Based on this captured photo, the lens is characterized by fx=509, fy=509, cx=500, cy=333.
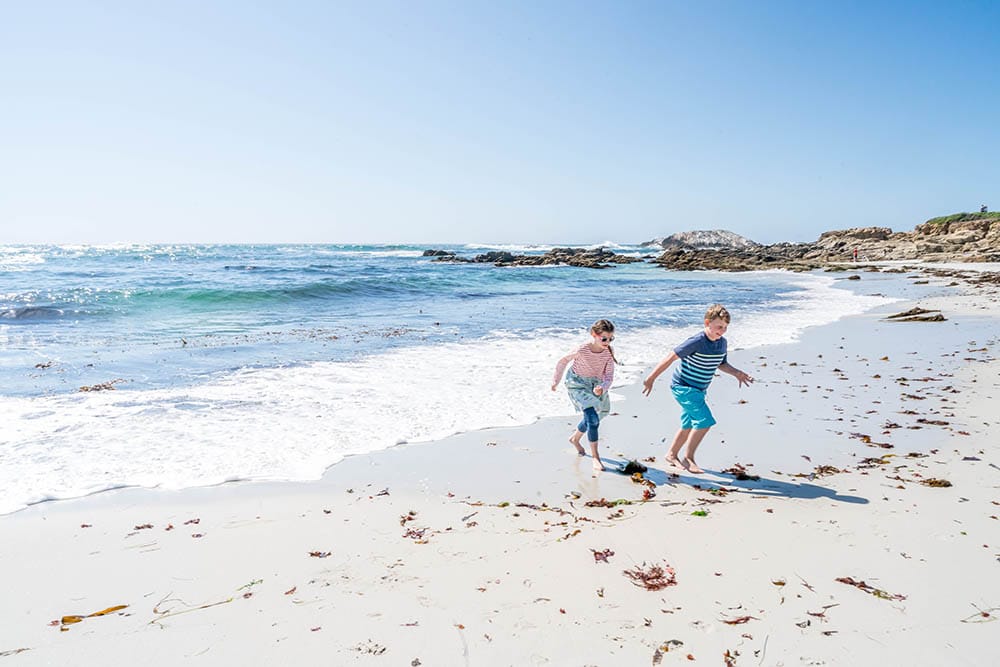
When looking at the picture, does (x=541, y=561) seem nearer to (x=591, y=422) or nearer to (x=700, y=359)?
(x=591, y=422)

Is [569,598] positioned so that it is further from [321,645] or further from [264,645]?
[264,645]

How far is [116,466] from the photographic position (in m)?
5.02

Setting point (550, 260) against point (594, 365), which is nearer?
point (594, 365)

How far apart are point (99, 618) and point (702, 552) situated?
3.69 meters

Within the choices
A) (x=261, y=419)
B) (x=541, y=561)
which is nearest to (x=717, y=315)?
(x=541, y=561)

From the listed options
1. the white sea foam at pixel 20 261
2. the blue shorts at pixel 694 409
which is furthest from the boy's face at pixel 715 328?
the white sea foam at pixel 20 261

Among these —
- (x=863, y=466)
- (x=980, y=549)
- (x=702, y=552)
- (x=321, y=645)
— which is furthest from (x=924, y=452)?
(x=321, y=645)

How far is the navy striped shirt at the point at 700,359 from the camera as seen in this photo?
4996 millimetres

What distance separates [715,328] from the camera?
16.0ft

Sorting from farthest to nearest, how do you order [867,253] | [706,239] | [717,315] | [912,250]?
[706,239], [867,253], [912,250], [717,315]

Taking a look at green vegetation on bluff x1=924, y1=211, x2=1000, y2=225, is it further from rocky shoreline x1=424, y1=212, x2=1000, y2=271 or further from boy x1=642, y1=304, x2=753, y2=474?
boy x1=642, y1=304, x2=753, y2=474

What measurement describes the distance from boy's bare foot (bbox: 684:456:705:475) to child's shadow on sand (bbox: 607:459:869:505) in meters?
0.04

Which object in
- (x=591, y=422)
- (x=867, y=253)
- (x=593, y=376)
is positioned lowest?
(x=591, y=422)

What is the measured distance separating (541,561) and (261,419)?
4.54 metres
